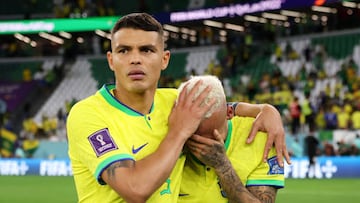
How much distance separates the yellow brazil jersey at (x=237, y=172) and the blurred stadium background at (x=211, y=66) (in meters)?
10.8

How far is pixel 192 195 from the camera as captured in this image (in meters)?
4.17

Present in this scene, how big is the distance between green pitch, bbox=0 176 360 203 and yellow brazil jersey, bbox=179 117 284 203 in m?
8.12

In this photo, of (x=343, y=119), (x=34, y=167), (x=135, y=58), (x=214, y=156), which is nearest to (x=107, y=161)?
(x=135, y=58)

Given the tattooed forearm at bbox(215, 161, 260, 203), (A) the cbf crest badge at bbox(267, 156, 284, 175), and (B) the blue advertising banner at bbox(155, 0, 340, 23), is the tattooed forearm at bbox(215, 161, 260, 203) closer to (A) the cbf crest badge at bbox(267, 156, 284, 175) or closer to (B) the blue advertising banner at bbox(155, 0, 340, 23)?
(A) the cbf crest badge at bbox(267, 156, 284, 175)

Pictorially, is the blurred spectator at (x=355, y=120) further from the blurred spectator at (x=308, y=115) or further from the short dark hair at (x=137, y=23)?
the short dark hair at (x=137, y=23)

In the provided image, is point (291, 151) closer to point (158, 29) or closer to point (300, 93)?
point (300, 93)

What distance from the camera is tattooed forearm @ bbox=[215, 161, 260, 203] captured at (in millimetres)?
4004

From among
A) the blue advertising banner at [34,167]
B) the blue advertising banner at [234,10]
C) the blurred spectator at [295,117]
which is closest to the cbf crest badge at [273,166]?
the blurred spectator at [295,117]

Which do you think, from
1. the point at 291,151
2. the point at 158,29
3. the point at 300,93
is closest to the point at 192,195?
the point at 158,29

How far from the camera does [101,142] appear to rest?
3.62 meters

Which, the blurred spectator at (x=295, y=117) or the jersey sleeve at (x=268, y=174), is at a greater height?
the jersey sleeve at (x=268, y=174)

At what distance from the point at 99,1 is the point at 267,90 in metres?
12.3

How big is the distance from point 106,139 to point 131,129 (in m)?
0.19

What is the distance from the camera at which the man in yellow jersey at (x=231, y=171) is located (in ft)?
13.1
